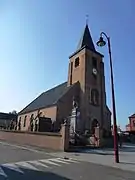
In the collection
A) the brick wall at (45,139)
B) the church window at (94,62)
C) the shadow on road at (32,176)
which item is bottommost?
the shadow on road at (32,176)

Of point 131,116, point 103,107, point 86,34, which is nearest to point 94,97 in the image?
point 103,107

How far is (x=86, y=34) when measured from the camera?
42.7m

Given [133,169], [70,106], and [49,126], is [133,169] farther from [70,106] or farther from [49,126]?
[70,106]

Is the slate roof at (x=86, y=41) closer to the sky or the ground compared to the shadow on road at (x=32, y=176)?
closer to the sky

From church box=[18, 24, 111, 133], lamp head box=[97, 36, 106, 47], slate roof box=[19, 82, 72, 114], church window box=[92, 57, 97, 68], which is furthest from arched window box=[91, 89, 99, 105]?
lamp head box=[97, 36, 106, 47]

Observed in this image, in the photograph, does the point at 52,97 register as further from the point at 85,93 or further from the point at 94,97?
the point at 94,97

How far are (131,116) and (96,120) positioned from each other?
35.7 m

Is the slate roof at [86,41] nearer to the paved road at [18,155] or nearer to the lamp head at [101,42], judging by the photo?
the lamp head at [101,42]

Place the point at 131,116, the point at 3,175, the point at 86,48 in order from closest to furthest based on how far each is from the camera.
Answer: the point at 3,175 < the point at 86,48 < the point at 131,116

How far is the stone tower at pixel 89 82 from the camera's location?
3519 cm

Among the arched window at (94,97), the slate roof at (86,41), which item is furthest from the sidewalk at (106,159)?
the slate roof at (86,41)

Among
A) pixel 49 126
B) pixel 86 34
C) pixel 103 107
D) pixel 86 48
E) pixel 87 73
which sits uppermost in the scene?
pixel 86 34

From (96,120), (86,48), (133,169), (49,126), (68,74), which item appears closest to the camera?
(133,169)

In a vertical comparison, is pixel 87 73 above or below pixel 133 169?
above
